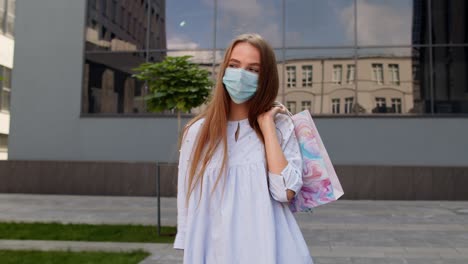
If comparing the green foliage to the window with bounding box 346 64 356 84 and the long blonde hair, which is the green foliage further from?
the window with bounding box 346 64 356 84

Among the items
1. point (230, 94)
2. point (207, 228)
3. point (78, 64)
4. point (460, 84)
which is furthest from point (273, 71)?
point (78, 64)

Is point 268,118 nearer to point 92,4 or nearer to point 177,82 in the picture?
point 177,82

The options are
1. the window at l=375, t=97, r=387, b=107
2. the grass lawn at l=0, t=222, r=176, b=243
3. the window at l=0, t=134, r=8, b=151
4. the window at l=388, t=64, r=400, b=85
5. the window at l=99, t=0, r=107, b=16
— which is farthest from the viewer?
the window at l=0, t=134, r=8, b=151

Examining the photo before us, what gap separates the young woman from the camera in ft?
5.32

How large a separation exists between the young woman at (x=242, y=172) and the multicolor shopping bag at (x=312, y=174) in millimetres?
46

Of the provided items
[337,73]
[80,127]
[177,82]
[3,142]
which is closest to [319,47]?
[337,73]

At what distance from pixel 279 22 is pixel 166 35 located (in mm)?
4115

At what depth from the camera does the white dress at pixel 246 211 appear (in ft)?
5.30

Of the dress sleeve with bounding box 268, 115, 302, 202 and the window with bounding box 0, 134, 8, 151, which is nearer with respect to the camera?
the dress sleeve with bounding box 268, 115, 302, 202

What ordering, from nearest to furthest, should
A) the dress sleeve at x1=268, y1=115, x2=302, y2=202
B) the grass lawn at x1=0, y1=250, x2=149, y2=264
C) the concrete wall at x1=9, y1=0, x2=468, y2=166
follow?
the dress sleeve at x1=268, y1=115, x2=302, y2=202 < the grass lawn at x1=0, y1=250, x2=149, y2=264 < the concrete wall at x1=9, y1=0, x2=468, y2=166

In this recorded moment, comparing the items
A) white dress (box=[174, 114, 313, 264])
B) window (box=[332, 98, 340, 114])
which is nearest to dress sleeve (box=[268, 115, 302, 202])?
white dress (box=[174, 114, 313, 264])

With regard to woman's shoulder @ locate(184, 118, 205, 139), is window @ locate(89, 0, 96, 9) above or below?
above

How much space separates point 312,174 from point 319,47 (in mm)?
12724

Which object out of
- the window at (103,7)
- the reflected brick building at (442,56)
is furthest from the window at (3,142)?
the reflected brick building at (442,56)
